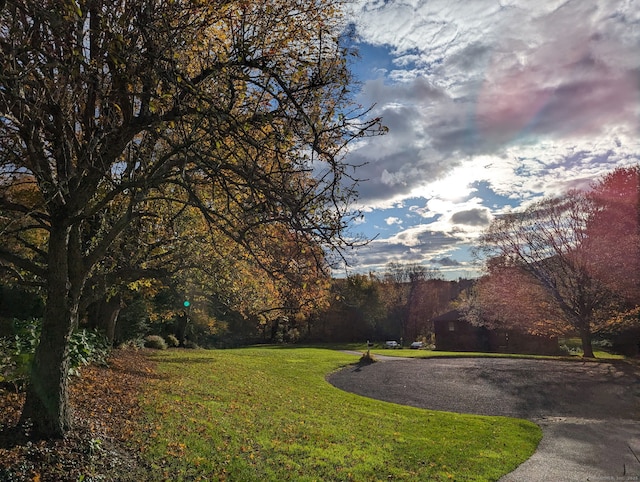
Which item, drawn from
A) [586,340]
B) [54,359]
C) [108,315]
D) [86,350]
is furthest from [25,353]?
[586,340]

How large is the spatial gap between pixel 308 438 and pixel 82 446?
15.8 feet

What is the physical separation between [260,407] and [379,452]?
4322 mm

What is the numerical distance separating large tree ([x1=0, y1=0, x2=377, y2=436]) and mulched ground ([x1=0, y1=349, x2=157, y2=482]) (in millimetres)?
389

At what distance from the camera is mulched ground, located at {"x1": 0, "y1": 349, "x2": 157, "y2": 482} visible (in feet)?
18.8

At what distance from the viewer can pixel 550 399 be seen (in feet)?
57.1

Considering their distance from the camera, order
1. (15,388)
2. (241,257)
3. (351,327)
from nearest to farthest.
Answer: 1. (15,388)
2. (241,257)
3. (351,327)

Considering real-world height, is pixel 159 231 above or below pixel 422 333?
above

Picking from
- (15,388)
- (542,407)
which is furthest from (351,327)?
(15,388)

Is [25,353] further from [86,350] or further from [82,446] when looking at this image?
[82,446]

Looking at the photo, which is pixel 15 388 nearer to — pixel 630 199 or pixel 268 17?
pixel 268 17

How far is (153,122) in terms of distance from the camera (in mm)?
5594

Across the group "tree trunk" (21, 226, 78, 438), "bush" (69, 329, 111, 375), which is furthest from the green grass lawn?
"bush" (69, 329, 111, 375)

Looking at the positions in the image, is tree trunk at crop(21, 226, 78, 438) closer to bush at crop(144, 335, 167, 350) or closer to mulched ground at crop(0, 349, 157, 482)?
mulched ground at crop(0, 349, 157, 482)

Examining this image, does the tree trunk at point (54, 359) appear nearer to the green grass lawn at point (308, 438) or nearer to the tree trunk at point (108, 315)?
the green grass lawn at point (308, 438)
